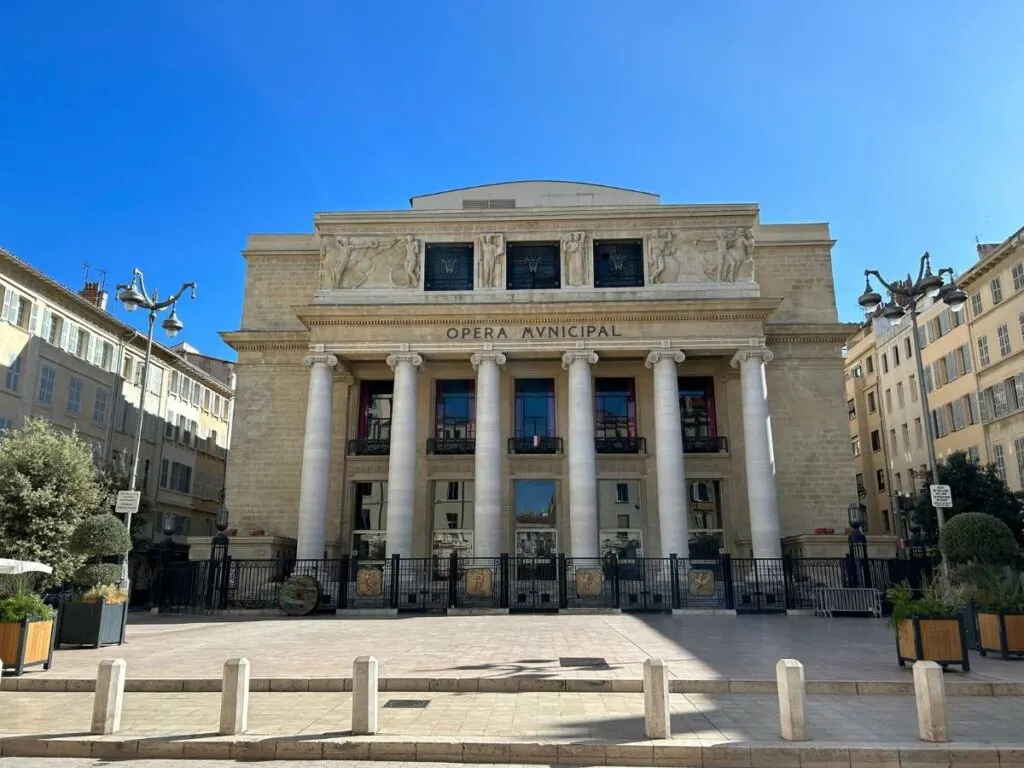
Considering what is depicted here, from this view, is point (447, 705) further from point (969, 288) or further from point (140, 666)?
point (969, 288)

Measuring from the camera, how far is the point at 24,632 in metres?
10.7

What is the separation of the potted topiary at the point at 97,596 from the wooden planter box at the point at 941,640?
1346 centimetres

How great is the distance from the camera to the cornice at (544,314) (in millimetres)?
28531

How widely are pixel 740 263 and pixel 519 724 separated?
25195 mm

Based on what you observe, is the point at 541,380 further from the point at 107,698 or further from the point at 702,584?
the point at 107,698

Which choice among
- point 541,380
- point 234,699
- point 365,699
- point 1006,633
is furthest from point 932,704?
point 541,380

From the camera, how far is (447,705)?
9.09 metres

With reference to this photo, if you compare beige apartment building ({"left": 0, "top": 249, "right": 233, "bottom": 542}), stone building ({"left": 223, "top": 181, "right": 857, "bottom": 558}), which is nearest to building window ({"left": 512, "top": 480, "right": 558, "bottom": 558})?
stone building ({"left": 223, "top": 181, "right": 857, "bottom": 558})

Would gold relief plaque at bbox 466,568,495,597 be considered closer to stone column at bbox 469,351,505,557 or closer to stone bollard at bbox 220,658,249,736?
stone column at bbox 469,351,505,557

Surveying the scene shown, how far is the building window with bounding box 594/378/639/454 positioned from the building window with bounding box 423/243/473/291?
23.2 feet

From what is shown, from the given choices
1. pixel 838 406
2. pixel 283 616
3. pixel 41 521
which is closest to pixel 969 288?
pixel 838 406

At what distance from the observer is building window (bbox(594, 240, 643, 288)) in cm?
3078

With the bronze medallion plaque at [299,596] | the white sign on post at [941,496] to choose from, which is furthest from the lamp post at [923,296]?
the bronze medallion plaque at [299,596]

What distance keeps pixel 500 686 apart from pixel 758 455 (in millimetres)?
19584
